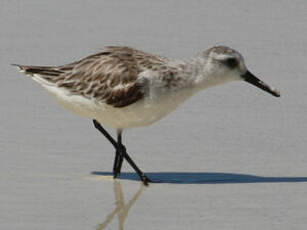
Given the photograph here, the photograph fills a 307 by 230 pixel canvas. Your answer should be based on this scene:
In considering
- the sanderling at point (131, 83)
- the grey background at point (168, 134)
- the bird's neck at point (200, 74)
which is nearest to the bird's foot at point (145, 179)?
the sanderling at point (131, 83)

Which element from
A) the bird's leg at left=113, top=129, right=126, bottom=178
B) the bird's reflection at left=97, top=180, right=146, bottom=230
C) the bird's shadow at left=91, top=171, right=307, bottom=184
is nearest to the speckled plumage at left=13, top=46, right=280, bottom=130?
the bird's leg at left=113, top=129, right=126, bottom=178

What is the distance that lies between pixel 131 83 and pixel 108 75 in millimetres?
397

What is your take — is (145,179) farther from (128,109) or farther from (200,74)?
(200,74)

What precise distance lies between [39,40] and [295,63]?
3.92 metres

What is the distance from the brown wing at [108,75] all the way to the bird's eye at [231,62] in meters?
0.69

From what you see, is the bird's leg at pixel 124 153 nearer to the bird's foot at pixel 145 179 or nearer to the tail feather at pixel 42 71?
the bird's foot at pixel 145 179

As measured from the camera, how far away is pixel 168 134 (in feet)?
40.9

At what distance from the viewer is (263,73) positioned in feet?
48.8

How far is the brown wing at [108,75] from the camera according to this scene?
36.4 feet

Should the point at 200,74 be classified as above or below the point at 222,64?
below

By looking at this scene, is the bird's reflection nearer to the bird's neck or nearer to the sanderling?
the sanderling

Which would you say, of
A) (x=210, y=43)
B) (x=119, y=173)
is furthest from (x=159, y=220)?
(x=210, y=43)

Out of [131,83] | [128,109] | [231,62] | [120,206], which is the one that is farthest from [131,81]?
[120,206]

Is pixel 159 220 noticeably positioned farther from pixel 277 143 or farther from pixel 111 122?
pixel 277 143
